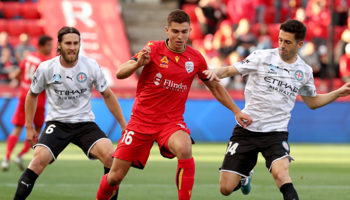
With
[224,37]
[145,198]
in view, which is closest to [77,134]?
[145,198]

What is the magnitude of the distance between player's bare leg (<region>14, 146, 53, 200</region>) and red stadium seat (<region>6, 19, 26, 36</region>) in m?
17.8

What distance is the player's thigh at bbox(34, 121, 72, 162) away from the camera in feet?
24.4

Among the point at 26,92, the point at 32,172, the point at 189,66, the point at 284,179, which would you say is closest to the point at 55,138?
the point at 32,172

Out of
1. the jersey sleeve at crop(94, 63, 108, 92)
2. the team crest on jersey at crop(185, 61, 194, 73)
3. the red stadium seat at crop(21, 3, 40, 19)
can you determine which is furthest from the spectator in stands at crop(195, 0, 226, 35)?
the team crest on jersey at crop(185, 61, 194, 73)

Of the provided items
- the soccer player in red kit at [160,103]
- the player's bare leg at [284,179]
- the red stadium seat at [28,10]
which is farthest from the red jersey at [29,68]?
the red stadium seat at [28,10]

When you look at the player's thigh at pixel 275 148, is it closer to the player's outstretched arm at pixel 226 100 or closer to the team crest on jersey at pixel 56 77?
the player's outstretched arm at pixel 226 100

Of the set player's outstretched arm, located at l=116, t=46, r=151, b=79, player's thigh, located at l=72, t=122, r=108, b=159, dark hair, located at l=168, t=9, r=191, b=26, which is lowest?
player's thigh, located at l=72, t=122, r=108, b=159

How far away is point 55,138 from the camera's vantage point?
7.52 metres

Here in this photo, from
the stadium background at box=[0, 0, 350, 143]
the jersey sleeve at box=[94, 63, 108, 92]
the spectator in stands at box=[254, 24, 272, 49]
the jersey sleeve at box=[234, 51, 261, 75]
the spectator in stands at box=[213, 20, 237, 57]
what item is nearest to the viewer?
the jersey sleeve at box=[234, 51, 261, 75]

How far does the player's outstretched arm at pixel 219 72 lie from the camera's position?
22.6ft

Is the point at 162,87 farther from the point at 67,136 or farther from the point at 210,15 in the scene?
the point at 210,15

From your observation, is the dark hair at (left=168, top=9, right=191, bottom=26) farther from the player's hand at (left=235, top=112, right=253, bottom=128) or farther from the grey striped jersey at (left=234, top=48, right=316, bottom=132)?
the player's hand at (left=235, top=112, right=253, bottom=128)

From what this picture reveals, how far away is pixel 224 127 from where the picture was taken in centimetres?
1841

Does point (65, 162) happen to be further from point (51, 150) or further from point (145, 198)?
point (51, 150)
